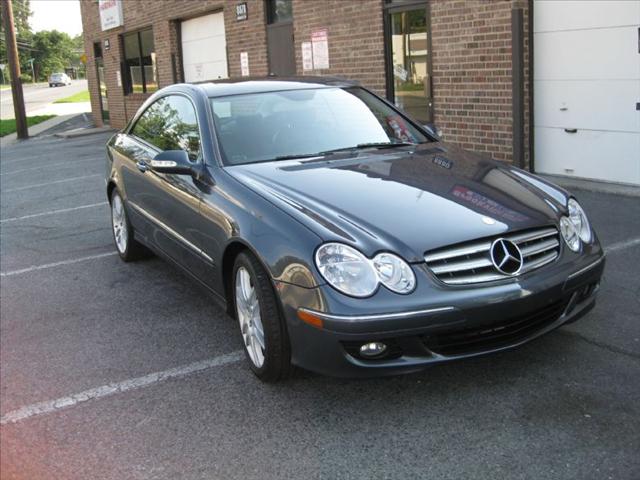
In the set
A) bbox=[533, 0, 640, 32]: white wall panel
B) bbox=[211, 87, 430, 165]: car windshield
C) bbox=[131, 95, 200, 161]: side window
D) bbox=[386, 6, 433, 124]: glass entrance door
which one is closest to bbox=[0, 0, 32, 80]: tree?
bbox=[386, 6, 433, 124]: glass entrance door

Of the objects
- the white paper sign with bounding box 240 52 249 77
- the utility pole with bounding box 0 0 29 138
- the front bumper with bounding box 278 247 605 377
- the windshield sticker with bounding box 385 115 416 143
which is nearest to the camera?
the front bumper with bounding box 278 247 605 377

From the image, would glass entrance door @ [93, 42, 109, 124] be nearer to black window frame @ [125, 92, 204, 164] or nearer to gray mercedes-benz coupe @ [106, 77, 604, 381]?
A: black window frame @ [125, 92, 204, 164]

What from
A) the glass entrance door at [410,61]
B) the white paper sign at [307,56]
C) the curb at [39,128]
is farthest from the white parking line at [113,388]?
the curb at [39,128]

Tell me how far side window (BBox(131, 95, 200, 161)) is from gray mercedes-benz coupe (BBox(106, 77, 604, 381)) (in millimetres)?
27

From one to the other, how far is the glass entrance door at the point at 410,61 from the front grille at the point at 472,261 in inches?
274

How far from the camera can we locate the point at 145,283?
5922mm

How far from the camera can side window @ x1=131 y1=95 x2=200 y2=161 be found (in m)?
4.88

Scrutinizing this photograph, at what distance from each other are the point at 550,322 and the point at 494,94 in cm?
603

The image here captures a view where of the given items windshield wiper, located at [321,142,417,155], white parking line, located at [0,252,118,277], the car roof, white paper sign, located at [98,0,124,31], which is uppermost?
white paper sign, located at [98,0,124,31]

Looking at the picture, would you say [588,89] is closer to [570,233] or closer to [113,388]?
[570,233]

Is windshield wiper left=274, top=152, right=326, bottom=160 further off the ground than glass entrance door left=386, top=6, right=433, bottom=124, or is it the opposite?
glass entrance door left=386, top=6, right=433, bottom=124

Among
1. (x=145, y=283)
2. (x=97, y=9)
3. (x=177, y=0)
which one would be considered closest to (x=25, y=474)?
(x=145, y=283)

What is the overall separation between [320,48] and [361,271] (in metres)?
9.57

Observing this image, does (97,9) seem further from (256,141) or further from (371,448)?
(371,448)
